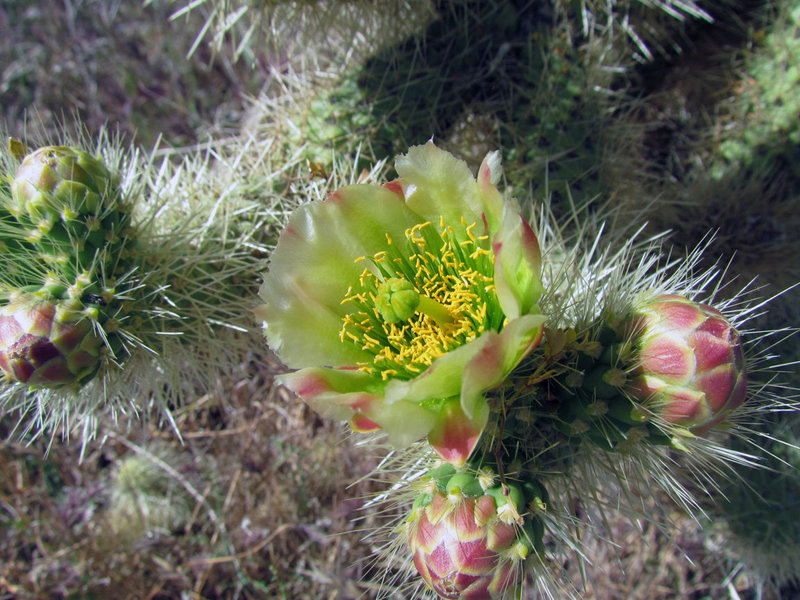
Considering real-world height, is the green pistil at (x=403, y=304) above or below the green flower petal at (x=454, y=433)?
above

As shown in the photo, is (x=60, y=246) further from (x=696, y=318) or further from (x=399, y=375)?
(x=696, y=318)

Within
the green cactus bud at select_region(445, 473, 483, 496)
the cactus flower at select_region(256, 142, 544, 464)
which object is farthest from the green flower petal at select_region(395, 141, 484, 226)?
the green cactus bud at select_region(445, 473, 483, 496)

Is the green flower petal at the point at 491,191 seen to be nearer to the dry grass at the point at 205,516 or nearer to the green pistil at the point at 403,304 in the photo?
the green pistil at the point at 403,304

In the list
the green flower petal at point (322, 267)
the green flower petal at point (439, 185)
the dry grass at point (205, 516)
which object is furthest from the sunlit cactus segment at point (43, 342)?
the dry grass at point (205, 516)

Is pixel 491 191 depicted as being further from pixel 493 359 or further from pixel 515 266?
pixel 493 359

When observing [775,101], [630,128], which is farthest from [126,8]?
[775,101]
